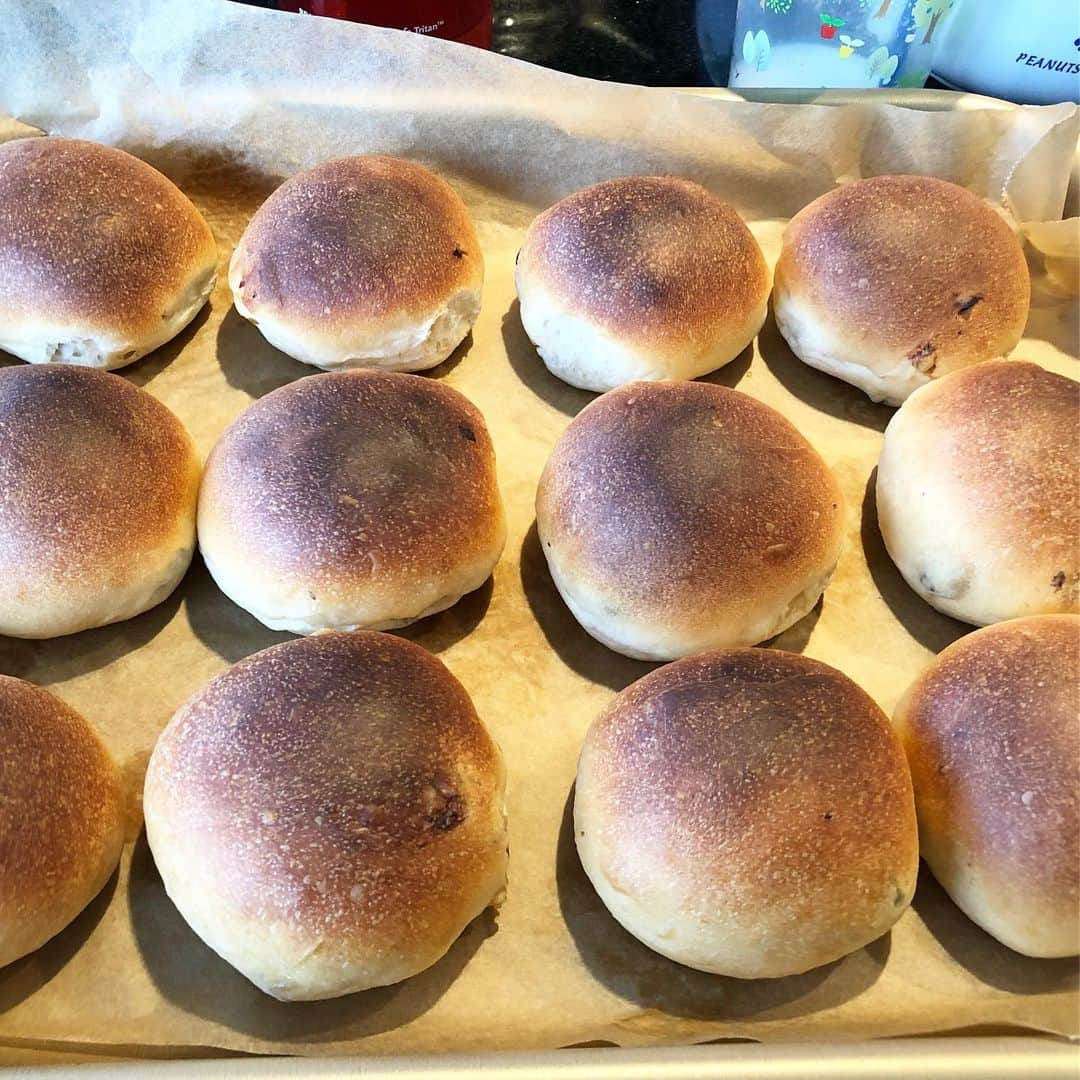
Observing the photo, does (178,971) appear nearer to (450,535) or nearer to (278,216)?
(450,535)

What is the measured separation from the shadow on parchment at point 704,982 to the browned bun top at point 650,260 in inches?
34.5

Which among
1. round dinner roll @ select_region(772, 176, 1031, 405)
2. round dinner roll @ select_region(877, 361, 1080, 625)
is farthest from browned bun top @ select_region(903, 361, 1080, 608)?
round dinner roll @ select_region(772, 176, 1031, 405)

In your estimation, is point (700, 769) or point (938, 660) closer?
point (700, 769)

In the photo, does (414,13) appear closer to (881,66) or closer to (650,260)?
(650,260)

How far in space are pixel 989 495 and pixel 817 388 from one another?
0.43m

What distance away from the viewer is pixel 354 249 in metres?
1.47

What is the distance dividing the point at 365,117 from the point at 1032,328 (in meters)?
1.27

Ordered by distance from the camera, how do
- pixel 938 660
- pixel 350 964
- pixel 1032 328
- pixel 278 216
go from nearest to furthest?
pixel 350 964 < pixel 938 660 < pixel 278 216 < pixel 1032 328

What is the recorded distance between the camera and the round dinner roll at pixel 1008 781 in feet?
3.28

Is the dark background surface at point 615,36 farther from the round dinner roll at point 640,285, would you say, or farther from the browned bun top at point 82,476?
the browned bun top at point 82,476

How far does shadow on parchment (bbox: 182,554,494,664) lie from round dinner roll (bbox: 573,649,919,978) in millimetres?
353

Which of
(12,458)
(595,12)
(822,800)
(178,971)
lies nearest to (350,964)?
(178,971)

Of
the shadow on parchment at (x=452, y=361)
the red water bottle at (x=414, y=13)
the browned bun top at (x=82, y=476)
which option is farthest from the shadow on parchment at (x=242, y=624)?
the red water bottle at (x=414, y=13)

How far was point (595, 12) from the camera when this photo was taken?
214 centimetres
